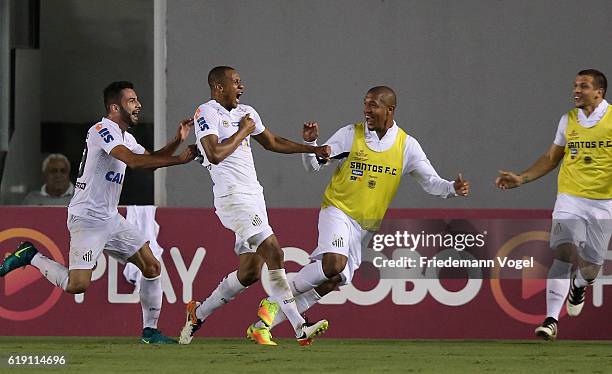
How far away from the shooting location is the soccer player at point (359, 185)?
10.5 meters

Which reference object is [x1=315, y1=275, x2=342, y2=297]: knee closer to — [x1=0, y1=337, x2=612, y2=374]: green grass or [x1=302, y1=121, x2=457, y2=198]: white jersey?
[x1=0, y1=337, x2=612, y2=374]: green grass

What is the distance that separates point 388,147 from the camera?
10.7 meters

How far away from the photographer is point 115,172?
10430mm

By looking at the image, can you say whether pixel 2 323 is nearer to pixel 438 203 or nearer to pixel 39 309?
pixel 39 309

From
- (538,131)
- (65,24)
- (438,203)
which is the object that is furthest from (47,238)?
(538,131)

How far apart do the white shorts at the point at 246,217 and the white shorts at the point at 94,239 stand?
826 mm

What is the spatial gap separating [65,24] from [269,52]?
6.63 ft

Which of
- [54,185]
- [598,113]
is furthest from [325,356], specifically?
[54,185]

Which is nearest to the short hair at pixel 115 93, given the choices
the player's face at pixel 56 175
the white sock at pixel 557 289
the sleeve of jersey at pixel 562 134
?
the player's face at pixel 56 175

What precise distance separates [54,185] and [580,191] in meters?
5.08

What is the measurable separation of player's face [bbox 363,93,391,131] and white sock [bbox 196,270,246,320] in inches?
63.1

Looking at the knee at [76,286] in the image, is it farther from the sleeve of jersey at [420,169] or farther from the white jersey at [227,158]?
the sleeve of jersey at [420,169]

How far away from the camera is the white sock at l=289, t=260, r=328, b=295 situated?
1043cm

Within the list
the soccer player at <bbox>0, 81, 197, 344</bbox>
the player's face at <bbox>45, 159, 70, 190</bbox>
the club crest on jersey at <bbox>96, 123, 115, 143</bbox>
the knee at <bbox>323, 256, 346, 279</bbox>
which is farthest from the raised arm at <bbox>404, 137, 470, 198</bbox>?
the player's face at <bbox>45, 159, 70, 190</bbox>
